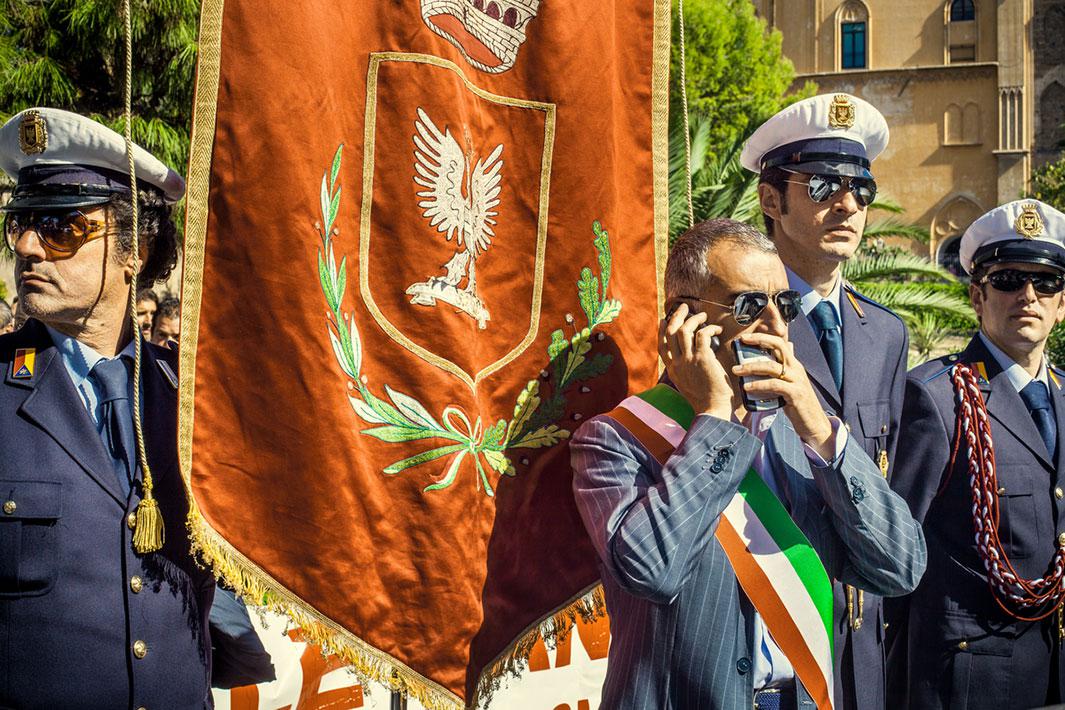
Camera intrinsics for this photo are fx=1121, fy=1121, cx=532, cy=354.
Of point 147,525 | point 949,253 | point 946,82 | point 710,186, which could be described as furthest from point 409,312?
point 946,82

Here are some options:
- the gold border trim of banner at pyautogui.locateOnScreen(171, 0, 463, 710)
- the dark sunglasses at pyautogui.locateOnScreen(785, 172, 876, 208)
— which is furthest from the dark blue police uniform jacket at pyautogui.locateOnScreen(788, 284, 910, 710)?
the gold border trim of banner at pyautogui.locateOnScreen(171, 0, 463, 710)

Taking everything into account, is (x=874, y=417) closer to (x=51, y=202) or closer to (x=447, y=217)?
(x=447, y=217)

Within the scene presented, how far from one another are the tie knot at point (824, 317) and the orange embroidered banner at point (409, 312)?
0.49m

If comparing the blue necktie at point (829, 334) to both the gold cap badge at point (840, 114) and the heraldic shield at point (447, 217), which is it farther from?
the heraldic shield at point (447, 217)

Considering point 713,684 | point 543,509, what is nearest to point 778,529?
point 713,684

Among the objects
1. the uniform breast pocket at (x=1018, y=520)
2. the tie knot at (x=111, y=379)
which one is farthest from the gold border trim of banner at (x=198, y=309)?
the uniform breast pocket at (x=1018, y=520)

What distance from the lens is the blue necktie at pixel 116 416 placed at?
8.93ft

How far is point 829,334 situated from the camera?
3334 mm

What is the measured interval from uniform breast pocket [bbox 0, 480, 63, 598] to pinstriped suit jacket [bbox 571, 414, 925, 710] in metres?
1.21

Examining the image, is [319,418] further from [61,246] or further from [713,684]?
[713,684]

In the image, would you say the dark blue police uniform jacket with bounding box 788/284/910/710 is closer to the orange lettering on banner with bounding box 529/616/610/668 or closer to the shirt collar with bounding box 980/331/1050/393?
the shirt collar with bounding box 980/331/1050/393

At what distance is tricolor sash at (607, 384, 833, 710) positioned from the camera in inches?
99.6

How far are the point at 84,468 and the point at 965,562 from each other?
9.24 ft

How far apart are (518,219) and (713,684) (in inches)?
52.5
